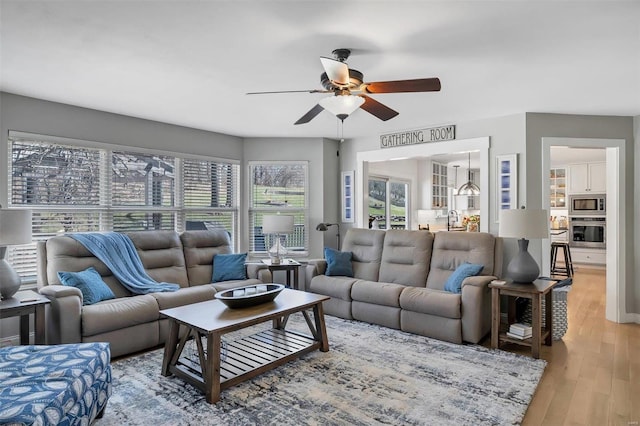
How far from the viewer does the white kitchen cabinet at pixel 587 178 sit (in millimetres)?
7941

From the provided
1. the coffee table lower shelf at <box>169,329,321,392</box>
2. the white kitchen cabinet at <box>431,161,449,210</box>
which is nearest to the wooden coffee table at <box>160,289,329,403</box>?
the coffee table lower shelf at <box>169,329,321,392</box>

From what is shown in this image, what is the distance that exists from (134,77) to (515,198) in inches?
164

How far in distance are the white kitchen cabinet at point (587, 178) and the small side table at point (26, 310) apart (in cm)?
939

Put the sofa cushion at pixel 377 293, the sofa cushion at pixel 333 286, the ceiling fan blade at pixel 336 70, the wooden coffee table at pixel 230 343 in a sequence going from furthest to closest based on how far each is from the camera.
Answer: the sofa cushion at pixel 333 286 → the sofa cushion at pixel 377 293 → the wooden coffee table at pixel 230 343 → the ceiling fan blade at pixel 336 70

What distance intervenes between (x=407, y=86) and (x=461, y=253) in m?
2.55

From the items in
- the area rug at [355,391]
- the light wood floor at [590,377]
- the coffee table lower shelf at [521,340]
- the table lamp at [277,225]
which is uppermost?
the table lamp at [277,225]

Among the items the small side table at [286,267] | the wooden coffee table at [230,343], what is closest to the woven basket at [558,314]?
the wooden coffee table at [230,343]

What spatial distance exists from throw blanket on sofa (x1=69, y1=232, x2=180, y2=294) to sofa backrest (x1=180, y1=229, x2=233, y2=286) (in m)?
0.51

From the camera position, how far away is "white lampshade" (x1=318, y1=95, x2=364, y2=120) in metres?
2.73

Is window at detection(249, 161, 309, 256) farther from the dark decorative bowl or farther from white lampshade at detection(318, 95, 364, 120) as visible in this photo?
white lampshade at detection(318, 95, 364, 120)

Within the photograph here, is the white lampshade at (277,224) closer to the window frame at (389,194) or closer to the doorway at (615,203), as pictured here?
the window frame at (389,194)

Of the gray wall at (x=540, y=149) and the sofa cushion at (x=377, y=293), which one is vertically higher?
the gray wall at (x=540, y=149)

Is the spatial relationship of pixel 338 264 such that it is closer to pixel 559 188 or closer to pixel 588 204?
pixel 588 204

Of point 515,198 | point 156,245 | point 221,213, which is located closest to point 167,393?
point 156,245
